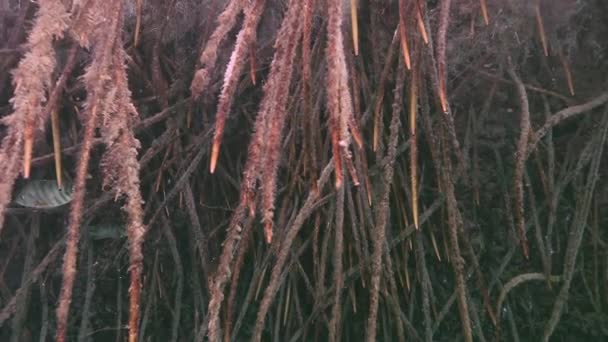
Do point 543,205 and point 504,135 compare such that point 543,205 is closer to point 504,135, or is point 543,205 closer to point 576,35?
point 504,135

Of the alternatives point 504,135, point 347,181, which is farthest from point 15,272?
point 504,135

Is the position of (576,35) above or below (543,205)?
above

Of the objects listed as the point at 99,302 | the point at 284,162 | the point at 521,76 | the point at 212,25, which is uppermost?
the point at 212,25

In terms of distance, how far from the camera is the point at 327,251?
6.33ft

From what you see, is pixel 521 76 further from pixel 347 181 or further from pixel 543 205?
pixel 347 181

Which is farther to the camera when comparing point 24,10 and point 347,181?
point 24,10

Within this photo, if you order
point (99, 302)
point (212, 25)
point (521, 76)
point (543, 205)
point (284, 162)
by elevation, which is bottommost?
point (99, 302)

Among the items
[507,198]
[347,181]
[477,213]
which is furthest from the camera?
[477,213]

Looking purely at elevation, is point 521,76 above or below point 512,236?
above

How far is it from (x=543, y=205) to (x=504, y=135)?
0.26 metres

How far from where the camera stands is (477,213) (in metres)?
2.08

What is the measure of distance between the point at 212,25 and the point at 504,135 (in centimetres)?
103

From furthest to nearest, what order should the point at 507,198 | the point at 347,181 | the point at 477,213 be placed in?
the point at 477,213
the point at 507,198
the point at 347,181

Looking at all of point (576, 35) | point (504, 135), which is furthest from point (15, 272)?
point (576, 35)
